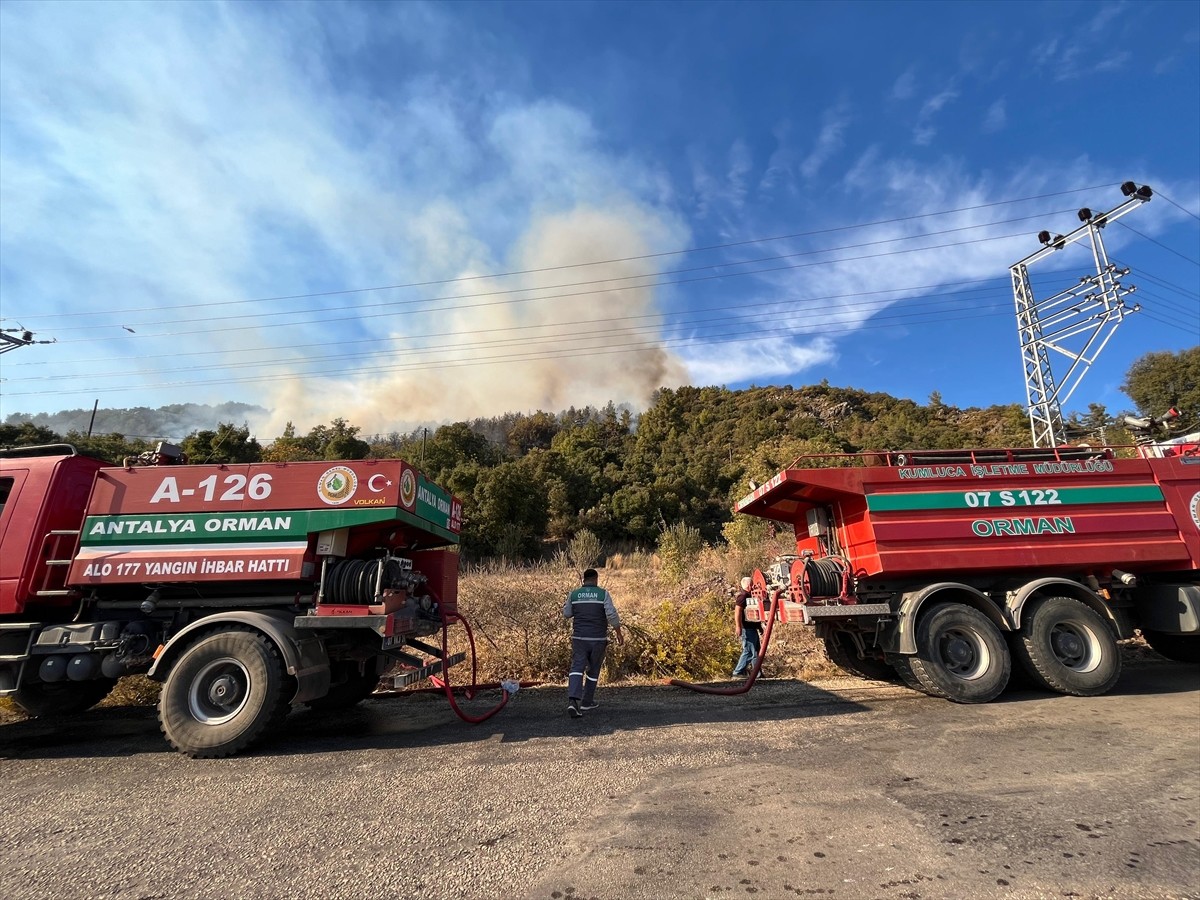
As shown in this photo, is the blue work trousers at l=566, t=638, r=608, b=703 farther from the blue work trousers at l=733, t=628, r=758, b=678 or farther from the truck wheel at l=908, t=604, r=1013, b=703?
the truck wheel at l=908, t=604, r=1013, b=703

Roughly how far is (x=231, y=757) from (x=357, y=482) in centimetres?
261

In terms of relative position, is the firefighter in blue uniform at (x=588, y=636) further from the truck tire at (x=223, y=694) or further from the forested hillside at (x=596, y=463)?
the forested hillside at (x=596, y=463)

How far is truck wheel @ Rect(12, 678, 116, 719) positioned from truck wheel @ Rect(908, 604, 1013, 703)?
362 inches

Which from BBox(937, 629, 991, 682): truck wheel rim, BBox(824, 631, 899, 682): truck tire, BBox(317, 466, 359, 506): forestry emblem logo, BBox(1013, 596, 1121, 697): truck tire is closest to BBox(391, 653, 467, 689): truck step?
BBox(317, 466, 359, 506): forestry emblem logo

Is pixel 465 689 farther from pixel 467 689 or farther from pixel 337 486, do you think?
pixel 337 486

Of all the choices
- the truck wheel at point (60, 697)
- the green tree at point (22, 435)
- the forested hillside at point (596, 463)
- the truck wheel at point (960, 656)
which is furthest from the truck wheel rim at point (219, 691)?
the green tree at point (22, 435)

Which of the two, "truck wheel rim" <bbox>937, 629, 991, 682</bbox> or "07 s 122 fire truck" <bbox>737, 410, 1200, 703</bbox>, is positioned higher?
"07 s 122 fire truck" <bbox>737, 410, 1200, 703</bbox>

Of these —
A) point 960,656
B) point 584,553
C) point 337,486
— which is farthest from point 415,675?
point 584,553

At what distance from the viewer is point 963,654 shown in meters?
6.70

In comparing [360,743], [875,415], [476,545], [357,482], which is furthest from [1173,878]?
[875,415]

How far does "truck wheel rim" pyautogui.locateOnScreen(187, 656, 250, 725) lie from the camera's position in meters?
5.20

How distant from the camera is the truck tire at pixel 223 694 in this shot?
5051mm

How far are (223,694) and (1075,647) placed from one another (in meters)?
9.23

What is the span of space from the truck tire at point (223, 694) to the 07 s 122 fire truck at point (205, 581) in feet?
0.04
